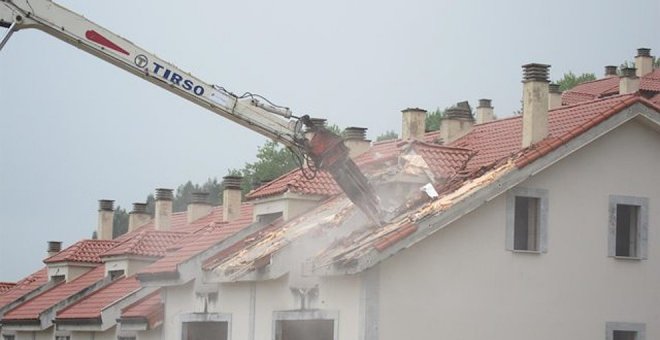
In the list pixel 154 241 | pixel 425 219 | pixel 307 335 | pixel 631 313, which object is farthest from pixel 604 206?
pixel 154 241

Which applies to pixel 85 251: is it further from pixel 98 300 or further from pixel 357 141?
pixel 357 141

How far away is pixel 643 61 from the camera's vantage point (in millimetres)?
77688

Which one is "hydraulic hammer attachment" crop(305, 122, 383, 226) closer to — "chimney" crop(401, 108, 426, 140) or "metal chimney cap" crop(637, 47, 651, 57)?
"chimney" crop(401, 108, 426, 140)

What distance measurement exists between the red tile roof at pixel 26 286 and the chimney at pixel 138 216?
14.0ft

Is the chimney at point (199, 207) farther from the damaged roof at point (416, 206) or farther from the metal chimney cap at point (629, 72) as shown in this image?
the damaged roof at point (416, 206)

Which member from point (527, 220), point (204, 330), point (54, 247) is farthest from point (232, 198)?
point (54, 247)

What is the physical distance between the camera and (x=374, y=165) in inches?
1524

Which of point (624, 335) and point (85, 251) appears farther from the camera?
point (85, 251)

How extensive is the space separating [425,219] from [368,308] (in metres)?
2.12

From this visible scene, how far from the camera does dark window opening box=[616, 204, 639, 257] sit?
3431 cm

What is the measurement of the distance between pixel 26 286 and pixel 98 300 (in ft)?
47.4

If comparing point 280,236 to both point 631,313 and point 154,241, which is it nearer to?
point 631,313

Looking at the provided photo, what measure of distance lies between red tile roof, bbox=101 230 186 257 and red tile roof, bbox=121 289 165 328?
21.8 feet

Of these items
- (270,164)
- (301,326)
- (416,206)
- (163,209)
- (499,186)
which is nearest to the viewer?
(499,186)
